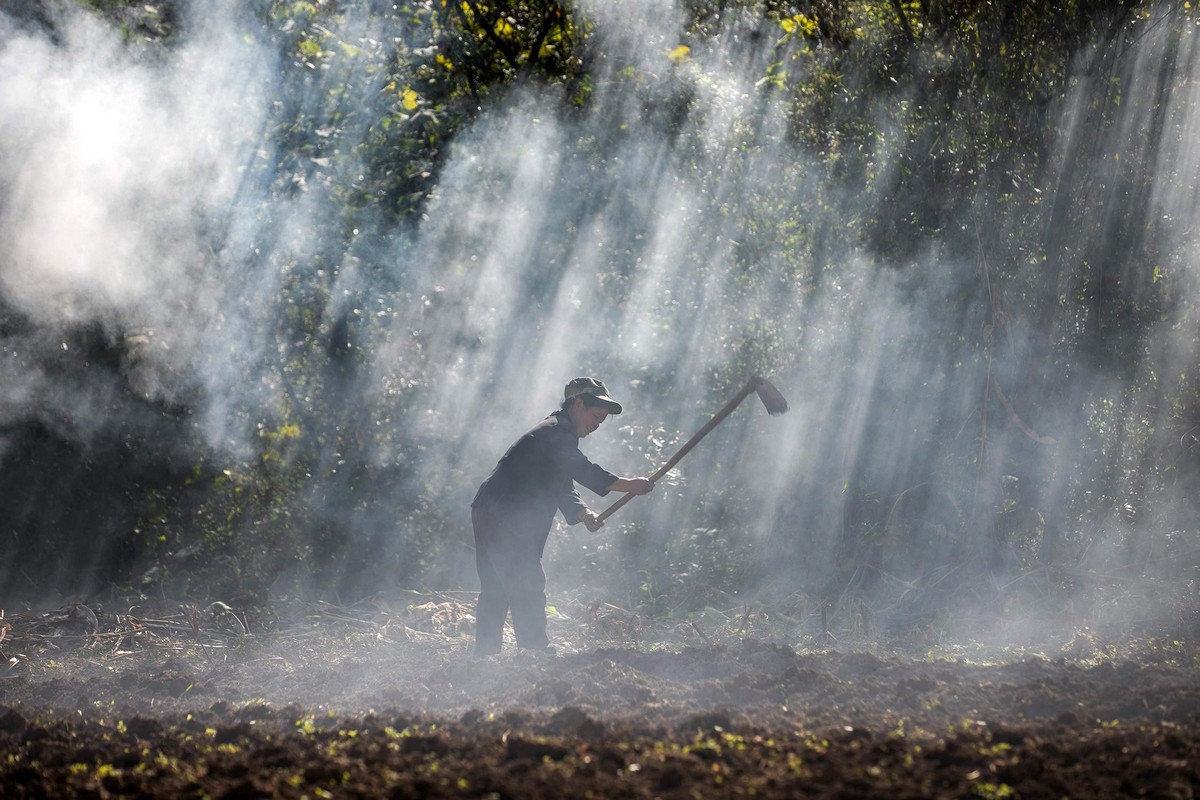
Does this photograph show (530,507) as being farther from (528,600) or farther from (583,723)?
(583,723)

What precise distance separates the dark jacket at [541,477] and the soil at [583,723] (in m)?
0.87

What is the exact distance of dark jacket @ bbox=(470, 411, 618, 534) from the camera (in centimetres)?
621

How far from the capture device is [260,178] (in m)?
8.58

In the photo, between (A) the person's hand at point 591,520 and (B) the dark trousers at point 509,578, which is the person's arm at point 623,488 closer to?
(A) the person's hand at point 591,520

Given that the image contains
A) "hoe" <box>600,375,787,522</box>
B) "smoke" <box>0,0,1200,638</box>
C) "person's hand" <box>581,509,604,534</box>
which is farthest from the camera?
"smoke" <box>0,0,1200,638</box>

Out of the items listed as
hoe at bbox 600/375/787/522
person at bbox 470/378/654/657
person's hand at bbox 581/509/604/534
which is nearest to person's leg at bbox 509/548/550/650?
person at bbox 470/378/654/657

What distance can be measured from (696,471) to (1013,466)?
9.03ft

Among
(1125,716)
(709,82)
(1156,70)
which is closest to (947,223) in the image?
(1156,70)

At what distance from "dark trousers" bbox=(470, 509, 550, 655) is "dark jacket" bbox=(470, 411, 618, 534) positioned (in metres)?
0.06

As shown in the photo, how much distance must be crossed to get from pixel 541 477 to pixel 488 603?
87 centimetres

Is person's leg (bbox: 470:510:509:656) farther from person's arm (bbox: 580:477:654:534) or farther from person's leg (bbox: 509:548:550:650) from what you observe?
person's arm (bbox: 580:477:654:534)

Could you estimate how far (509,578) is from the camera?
627cm

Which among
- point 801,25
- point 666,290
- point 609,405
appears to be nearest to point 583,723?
point 609,405

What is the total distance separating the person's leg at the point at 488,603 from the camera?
6312 mm
